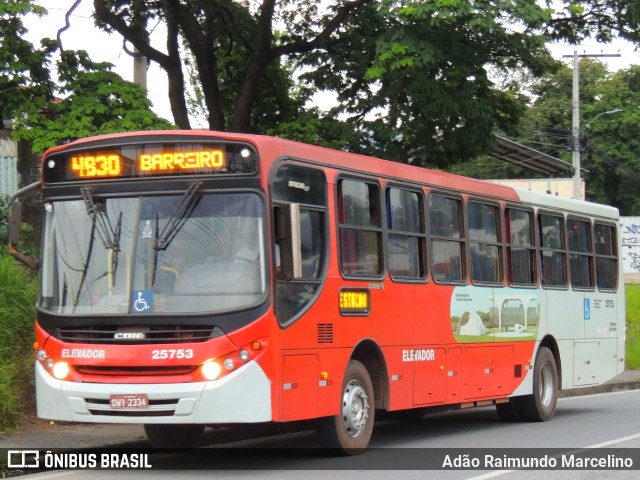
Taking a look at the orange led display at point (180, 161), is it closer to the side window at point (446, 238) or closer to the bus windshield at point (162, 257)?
the bus windshield at point (162, 257)

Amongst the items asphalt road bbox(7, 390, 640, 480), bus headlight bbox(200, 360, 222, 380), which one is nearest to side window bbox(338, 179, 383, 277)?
asphalt road bbox(7, 390, 640, 480)

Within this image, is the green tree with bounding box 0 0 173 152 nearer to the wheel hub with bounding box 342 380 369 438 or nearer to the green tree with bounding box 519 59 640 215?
the wheel hub with bounding box 342 380 369 438

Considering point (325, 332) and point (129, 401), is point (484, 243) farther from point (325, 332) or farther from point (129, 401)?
point (129, 401)

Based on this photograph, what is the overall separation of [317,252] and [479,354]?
4.16 m

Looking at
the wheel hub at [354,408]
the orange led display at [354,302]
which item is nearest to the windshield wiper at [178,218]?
the orange led display at [354,302]

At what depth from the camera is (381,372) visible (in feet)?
40.8

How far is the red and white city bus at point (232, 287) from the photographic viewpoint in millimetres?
10188

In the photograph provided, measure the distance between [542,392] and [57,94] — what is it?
342 inches

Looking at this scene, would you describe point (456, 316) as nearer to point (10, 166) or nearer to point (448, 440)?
point (448, 440)

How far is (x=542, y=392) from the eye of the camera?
16.8 metres

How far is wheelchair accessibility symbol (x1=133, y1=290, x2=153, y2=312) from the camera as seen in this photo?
10336mm

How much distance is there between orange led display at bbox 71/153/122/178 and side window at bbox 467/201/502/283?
5441 mm

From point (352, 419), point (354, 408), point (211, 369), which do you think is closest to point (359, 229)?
point (354, 408)

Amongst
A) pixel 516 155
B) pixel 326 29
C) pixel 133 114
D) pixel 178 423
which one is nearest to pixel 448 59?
pixel 326 29
